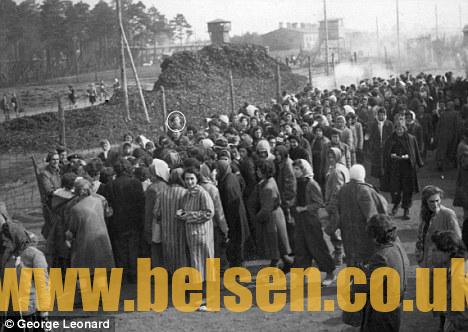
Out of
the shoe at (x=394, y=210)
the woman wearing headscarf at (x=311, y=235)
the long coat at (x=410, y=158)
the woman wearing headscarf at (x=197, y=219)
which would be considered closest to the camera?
the woman wearing headscarf at (x=197, y=219)

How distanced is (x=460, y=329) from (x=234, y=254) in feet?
15.2

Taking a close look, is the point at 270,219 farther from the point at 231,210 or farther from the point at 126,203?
the point at 126,203

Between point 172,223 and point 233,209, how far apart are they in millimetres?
1251

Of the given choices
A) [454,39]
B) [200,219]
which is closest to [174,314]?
[200,219]

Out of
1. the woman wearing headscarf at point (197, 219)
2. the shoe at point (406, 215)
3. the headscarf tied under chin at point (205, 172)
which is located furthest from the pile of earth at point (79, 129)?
the woman wearing headscarf at point (197, 219)

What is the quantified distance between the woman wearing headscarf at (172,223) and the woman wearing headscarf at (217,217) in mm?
467

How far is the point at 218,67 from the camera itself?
3631 centimetres

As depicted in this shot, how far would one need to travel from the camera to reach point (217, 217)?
8484 mm

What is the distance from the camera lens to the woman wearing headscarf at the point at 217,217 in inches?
332

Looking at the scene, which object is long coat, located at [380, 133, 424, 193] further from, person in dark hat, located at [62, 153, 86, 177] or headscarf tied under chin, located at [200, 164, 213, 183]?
person in dark hat, located at [62, 153, 86, 177]

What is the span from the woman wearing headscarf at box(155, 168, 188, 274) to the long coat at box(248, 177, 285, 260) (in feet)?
3.82

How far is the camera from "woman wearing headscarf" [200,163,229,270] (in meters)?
8.44

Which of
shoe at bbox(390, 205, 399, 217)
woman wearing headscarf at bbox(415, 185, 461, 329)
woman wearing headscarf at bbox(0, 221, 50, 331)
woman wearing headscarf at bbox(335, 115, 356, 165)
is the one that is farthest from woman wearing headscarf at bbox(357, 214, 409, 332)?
woman wearing headscarf at bbox(335, 115, 356, 165)

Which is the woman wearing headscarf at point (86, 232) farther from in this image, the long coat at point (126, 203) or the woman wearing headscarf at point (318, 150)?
the woman wearing headscarf at point (318, 150)
